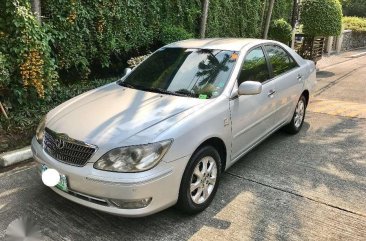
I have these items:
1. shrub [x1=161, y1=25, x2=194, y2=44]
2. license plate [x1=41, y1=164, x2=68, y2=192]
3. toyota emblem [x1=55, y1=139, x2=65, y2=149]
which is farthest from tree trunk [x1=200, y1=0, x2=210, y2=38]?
license plate [x1=41, y1=164, x2=68, y2=192]

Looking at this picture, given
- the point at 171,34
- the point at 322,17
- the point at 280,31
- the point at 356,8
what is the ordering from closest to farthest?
the point at 171,34 → the point at 322,17 → the point at 280,31 → the point at 356,8

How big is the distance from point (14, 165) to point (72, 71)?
2783 mm

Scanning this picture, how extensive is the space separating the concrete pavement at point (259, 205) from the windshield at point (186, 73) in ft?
3.57

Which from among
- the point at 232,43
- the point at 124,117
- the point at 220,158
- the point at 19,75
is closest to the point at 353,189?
the point at 220,158

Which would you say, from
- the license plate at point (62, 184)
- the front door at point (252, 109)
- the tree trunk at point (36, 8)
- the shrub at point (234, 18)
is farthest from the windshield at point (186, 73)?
the shrub at point (234, 18)

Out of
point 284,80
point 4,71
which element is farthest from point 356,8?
point 4,71

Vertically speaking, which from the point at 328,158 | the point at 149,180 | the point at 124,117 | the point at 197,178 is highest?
the point at 124,117

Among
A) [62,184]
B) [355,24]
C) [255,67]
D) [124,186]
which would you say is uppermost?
[255,67]

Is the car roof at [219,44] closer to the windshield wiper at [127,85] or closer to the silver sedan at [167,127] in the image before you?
the silver sedan at [167,127]

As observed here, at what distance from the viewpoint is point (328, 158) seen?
475 centimetres

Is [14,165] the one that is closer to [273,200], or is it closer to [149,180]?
[149,180]

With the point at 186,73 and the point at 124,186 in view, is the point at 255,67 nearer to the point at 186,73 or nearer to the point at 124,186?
the point at 186,73

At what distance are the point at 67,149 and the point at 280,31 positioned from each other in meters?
10.6

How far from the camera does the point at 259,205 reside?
3.65 m
